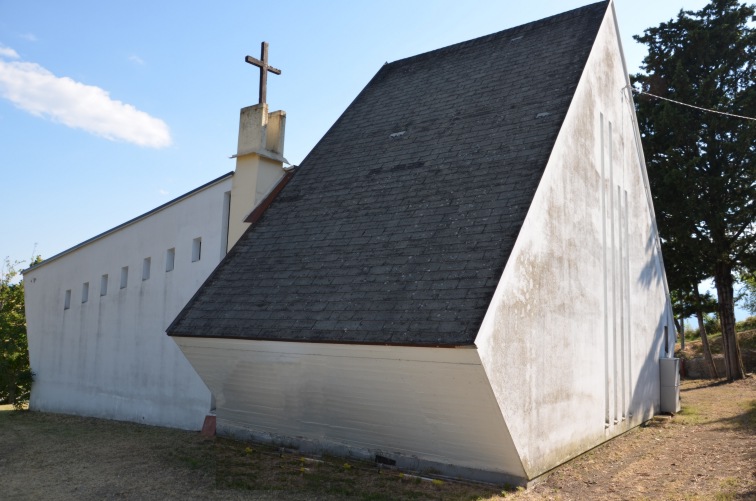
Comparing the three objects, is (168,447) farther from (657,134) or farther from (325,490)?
(657,134)

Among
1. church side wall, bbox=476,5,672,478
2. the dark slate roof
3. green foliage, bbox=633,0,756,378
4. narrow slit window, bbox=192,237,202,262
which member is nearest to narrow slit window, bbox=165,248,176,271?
narrow slit window, bbox=192,237,202,262

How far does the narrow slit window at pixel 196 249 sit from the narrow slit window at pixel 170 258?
2.29 ft

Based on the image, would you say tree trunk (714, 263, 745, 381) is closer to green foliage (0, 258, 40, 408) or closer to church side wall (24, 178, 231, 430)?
church side wall (24, 178, 231, 430)

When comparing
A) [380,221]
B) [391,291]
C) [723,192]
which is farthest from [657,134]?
[391,291]

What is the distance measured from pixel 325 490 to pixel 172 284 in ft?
25.6

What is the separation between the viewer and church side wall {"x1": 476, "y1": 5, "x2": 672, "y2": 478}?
9.04 m

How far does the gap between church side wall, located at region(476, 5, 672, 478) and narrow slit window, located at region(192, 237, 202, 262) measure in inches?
331

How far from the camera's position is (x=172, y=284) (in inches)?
593

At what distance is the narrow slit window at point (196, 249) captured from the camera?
14.9 metres

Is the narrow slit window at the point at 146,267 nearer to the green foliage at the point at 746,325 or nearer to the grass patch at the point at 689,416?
the grass patch at the point at 689,416

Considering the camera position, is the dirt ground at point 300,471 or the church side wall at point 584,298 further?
the church side wall at point 584,298

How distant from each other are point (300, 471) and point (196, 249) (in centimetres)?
687

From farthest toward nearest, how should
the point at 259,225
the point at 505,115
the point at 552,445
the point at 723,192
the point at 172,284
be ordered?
1. the point at 723,192
2. the point at 172,284
3. the point at 259,225
4. the point at 505,115
5. the point at 552,445

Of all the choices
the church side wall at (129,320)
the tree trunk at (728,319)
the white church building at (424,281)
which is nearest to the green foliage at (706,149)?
the tree trunk at (728,319)
